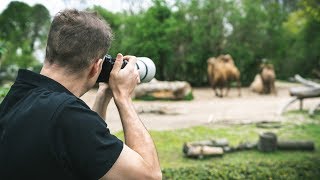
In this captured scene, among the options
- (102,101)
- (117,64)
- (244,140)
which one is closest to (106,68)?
(117,64)

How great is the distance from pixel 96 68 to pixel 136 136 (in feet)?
0.87

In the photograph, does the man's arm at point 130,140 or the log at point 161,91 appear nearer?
the man's arm at point 130,140

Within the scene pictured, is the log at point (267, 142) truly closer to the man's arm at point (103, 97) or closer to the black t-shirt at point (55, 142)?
the man's arm at point (103, 97)

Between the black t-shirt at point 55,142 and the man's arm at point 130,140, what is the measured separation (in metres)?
0.04

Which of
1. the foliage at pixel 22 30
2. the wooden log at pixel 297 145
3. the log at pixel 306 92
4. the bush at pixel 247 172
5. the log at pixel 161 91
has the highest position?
the foliage at pixel 22 30

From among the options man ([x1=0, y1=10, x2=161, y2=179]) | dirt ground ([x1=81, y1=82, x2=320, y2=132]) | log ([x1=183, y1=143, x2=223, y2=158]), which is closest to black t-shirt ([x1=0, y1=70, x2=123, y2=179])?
man ([x1=0, y1=10, x2=161, y2=179])

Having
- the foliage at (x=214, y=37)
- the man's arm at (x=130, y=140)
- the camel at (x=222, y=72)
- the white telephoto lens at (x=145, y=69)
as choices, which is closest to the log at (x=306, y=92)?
the camel at (x=222, y=72)

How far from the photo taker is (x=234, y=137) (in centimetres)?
898

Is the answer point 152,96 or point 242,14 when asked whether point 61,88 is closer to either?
point 152,96

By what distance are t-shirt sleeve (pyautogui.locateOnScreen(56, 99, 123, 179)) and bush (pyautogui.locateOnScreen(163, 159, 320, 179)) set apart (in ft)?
13.3

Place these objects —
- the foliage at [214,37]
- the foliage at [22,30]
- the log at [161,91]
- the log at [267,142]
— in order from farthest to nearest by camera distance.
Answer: the foliage at [214,37] → the log at [161,91] → the foliage at [22,30] → the log at [267,142]

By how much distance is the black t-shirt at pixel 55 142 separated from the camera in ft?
5.05

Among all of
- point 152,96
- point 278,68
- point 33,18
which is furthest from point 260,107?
point 278,68

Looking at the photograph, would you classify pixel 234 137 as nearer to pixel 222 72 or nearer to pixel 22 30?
pixel 222 72
